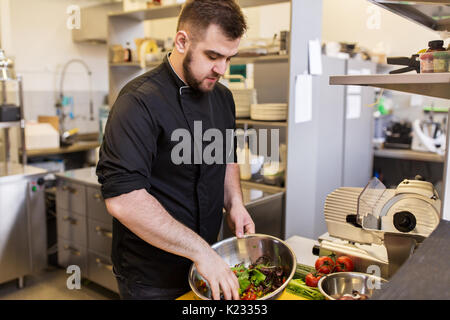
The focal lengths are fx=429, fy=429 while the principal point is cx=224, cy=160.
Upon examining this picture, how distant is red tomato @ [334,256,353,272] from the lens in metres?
1.46

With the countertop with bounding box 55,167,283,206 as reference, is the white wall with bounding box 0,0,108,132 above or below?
above

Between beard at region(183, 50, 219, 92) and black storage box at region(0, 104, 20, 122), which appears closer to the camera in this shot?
beard at region(183, 50, 219, 92)

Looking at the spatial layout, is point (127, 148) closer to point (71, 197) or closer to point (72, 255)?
point (71, 197)

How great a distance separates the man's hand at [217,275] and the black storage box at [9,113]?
→ 7.90 ft

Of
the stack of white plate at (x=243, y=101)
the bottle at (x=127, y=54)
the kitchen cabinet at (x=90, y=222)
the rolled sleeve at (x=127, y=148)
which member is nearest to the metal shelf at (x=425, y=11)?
the rolled sleeve at (x=127, y=148)

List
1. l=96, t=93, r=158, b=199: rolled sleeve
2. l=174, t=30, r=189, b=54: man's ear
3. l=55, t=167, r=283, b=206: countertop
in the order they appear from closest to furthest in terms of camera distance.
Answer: l=96, t=93, r=158, b=199: rolled sleeve < l=174, t=30, r=189, b=54: man's ear < l=55, t=167, r=283, b=206: countertop

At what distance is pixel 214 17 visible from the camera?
1372mm

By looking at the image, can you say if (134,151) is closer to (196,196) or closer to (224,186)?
(196,196)

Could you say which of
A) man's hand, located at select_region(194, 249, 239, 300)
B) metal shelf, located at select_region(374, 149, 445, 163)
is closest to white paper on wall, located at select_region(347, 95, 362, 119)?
metal shelf, located at select_region(374, 149, 445, 163)

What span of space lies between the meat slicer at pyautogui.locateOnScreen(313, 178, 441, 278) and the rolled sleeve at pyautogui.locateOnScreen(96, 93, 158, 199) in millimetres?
648

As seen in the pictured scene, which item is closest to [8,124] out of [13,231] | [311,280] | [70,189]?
[70,189]

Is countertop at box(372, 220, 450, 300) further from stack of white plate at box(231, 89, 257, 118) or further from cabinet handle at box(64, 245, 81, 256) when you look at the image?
cabinet handle at box(64, 245, 81, 256)

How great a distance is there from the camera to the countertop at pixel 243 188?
8.86 feet

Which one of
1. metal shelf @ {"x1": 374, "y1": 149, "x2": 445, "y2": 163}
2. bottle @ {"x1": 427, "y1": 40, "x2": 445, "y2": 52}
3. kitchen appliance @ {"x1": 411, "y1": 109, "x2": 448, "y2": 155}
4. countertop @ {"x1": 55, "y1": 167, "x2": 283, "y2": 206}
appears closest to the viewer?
bottle @ {"x1": 427, "y1": 40, "x2": 445, "y2": 52}
